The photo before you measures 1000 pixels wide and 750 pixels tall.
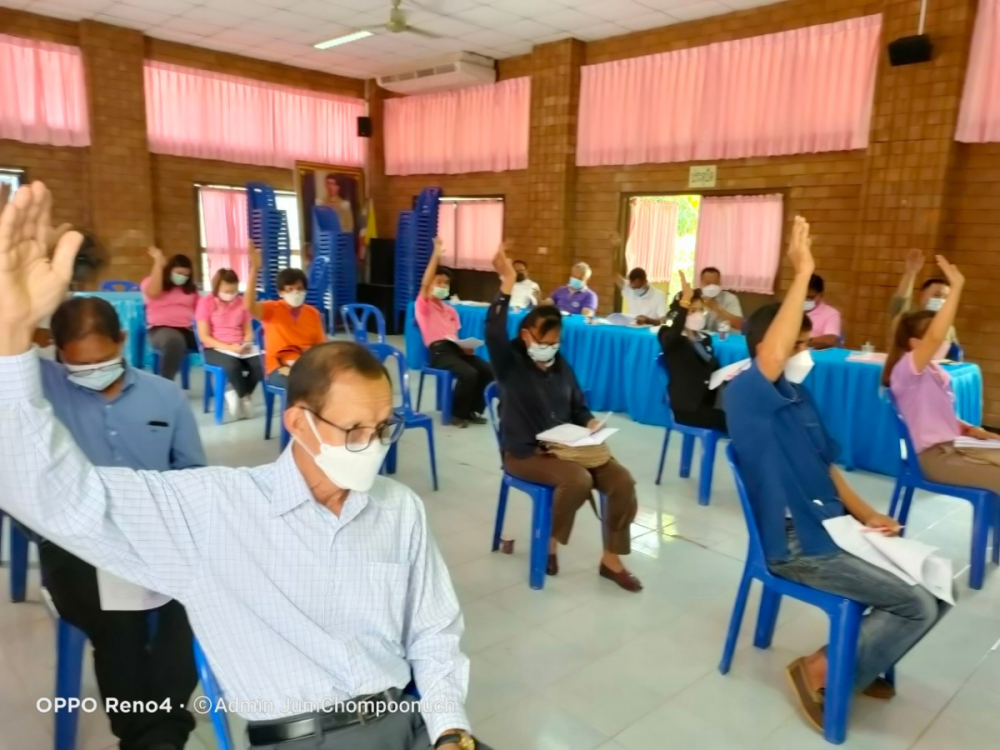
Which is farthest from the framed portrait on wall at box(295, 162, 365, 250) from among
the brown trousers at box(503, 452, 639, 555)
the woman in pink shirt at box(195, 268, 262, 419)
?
the brown trousers at box(503, 452, 639, 555)

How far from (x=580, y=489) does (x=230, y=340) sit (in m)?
3.64

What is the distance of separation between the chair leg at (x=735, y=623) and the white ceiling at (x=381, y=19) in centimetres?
607

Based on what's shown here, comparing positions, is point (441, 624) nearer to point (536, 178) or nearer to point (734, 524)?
point (734, 524)

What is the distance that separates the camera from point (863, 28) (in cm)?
599

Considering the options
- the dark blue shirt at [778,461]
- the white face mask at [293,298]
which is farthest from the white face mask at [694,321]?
the white face mask at [293,298]

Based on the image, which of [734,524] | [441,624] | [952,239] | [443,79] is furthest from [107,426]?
[443,79]

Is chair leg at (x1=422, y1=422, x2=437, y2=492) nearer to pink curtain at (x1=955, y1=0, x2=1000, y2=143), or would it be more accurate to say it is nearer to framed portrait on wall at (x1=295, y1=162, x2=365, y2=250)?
pink curtain at (x1=955, y1=0, x2=1000, y2=143)

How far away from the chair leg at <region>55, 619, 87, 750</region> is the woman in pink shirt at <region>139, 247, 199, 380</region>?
4129 millimetres

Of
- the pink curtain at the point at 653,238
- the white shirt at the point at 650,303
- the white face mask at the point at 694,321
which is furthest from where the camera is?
the pink curtain at the point at 653,238

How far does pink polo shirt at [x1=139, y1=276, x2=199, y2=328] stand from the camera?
579 cm

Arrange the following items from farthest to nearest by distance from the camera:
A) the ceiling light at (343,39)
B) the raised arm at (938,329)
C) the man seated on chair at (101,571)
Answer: the ceiling light at (343,39) → the raised arm at (938,329) → the man seated on chair at (101,571)

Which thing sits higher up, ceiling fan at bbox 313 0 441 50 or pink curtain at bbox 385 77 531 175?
ceiling fan at bbox 313 0 441 50

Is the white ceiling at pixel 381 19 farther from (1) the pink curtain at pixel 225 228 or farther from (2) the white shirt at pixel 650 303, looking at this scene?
(2) the white shirt at pixel 650 303

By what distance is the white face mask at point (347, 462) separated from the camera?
125cm
